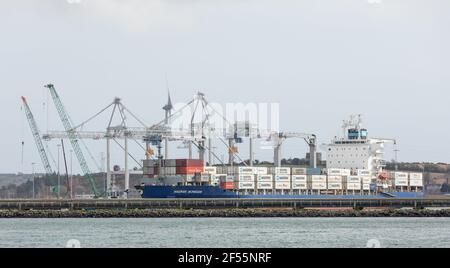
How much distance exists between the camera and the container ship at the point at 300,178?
362ft

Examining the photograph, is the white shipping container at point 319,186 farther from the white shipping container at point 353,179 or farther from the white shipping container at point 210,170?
the white shipping container at point 210,170

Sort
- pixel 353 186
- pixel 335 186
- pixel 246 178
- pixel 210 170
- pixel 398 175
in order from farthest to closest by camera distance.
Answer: pixel 398 175, pixel 353 186, pixel 335 186, pixel 210 170, pixel 246 178

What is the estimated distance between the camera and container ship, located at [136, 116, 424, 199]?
11019 centimetres

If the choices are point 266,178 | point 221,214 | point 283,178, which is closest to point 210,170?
point 266,178

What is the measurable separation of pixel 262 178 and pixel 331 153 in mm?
20405

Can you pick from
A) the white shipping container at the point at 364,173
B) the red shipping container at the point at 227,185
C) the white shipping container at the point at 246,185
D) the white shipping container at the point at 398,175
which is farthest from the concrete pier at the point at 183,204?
the white shipping container at the point at 398,175

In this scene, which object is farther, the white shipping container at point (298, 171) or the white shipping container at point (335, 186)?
the white shipping container at point (335, 186)

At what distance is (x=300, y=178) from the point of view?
117 m

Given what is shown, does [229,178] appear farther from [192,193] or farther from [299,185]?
[299,185]

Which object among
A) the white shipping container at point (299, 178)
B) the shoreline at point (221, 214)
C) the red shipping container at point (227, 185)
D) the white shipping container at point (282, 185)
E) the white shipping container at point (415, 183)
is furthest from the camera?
the white shipping container at point (415, 183)
